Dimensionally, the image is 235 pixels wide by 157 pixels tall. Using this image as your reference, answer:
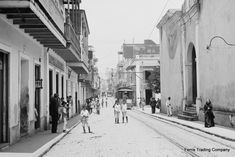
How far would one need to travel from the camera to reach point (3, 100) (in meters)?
11.5

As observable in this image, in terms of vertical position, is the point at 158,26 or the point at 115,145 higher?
the point at 158,26

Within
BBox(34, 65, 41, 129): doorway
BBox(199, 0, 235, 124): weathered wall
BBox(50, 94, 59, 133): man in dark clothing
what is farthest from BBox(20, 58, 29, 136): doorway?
BBox(199, 0, 235, 124): weathered wall

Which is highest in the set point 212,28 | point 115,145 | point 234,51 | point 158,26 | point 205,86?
point 158,26

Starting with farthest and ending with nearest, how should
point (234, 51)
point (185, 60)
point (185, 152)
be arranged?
point (185, 60)
point (234, 51)
point (185, 152)

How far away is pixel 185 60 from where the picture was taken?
2831cm

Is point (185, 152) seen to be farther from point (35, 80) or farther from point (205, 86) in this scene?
point (205, 86)

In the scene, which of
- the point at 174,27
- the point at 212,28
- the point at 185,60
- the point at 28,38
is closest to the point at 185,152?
the point at 28,38

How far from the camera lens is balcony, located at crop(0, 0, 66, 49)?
9.69m

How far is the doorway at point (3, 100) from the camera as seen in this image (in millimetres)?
11461

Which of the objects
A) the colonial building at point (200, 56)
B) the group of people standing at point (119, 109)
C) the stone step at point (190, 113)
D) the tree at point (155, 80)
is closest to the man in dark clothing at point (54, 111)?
the group of people standing at point (119, 109)

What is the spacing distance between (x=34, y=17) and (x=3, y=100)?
2.70 metres

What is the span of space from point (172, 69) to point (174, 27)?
12.5 ft

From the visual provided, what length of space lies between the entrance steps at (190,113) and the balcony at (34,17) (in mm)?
11429

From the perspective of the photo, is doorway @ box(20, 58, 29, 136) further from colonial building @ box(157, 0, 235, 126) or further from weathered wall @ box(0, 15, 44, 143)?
colonial building @ box(157, 0, 235, 126)
